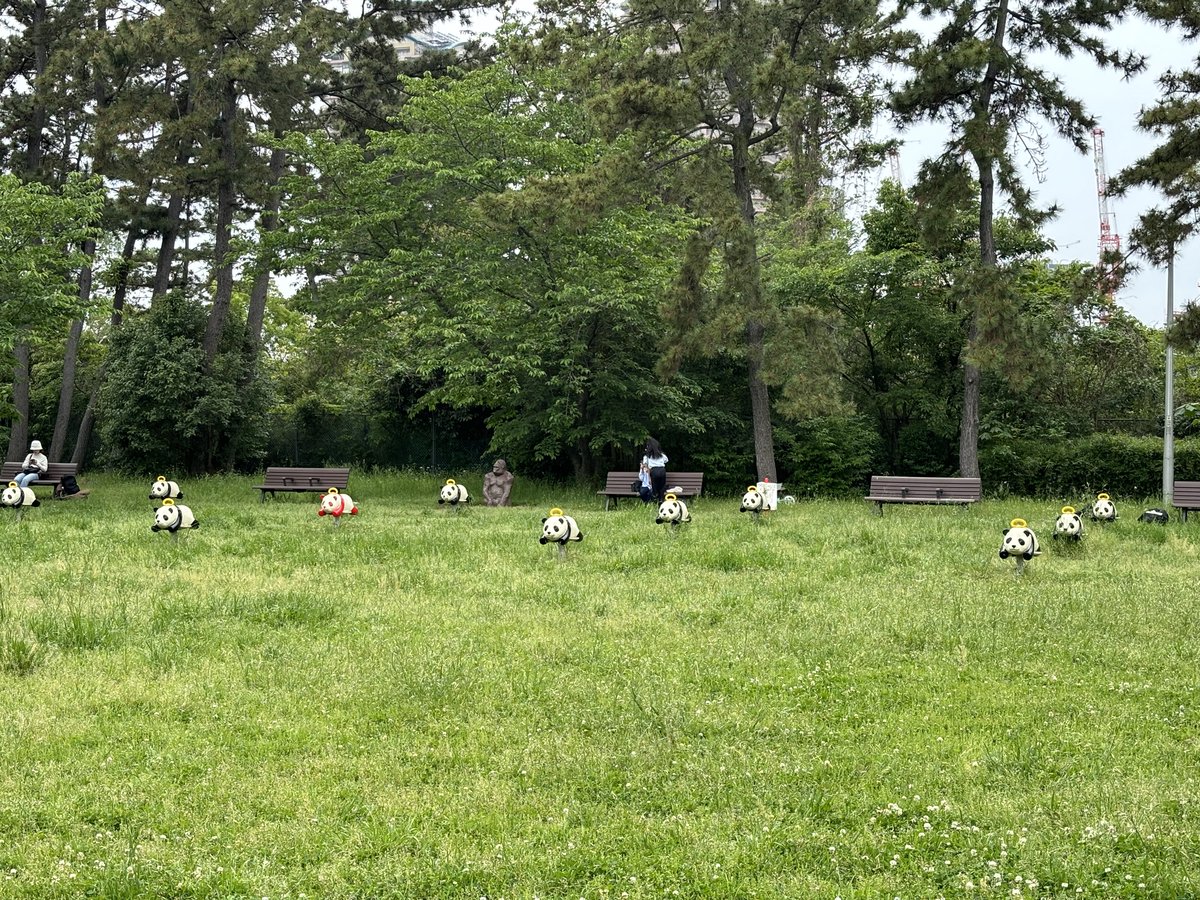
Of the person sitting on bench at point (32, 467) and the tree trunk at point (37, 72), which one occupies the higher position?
the tree trunk at point (37, 72)

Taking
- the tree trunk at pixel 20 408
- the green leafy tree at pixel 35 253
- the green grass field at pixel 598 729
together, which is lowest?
the green grass field at pixel 598 729

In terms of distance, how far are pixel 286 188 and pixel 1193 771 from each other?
23.4m

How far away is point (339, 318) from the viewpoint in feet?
82.4

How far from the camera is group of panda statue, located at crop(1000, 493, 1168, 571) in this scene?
10892 millimetres

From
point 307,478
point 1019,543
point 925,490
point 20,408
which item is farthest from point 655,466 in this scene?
point 20,408

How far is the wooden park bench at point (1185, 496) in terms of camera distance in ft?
57.6

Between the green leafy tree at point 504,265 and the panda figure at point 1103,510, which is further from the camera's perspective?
the green leafy tree at point 504,265

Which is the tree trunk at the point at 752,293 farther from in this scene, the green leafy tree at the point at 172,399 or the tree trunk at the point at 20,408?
the tree trunk at the point at 20,408

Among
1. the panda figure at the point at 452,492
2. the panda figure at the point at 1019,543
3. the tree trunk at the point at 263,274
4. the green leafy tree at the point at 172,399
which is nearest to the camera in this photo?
the panda figure at the point at 1019,543

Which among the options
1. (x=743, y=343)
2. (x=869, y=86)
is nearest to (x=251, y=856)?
(x=743, y=343)

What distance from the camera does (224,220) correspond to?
27938mm

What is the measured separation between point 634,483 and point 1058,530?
900 cm

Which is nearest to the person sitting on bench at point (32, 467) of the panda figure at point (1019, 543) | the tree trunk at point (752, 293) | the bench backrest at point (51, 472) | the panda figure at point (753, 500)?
the bench backrest at point (51, 472)

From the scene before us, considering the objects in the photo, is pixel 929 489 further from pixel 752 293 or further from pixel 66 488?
pixel 66 488
